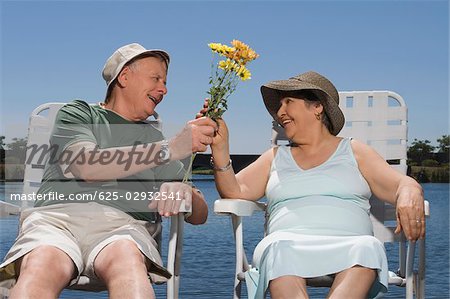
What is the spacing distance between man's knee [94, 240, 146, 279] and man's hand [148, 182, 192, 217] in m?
0.26

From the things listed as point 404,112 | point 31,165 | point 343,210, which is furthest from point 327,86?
point 31,165

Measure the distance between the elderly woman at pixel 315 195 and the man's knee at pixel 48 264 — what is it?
0.75m

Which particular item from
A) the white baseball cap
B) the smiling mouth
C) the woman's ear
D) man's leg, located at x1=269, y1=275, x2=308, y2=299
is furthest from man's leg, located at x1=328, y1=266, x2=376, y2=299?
the white baseball cap

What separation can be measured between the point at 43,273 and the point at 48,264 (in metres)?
0.05

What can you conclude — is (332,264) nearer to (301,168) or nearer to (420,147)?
(301,168)

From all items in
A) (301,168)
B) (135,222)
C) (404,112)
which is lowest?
(135,222)

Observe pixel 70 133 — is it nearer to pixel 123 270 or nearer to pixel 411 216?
pixel 123 270

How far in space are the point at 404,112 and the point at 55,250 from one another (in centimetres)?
217

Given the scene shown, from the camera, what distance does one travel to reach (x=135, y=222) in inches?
126

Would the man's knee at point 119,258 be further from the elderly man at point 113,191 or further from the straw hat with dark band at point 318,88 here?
the straw hat with dark band at point 318,88

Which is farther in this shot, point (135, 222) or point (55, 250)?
point (135, 222)

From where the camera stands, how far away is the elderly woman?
2.90 metres

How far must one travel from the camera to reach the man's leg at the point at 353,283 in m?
2.80

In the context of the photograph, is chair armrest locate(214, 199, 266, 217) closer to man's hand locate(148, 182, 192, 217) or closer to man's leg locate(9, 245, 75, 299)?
man's hand locate(148, 182, 192, 217)
